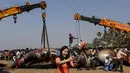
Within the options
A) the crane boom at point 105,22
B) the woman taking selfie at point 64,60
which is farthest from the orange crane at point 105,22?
the woman taking selfie at point 64,60

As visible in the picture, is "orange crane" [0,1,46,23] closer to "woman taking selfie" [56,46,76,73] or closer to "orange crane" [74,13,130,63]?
"orange crane" [74,13,130,63]

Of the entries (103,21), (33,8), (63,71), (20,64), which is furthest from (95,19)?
(63,71)

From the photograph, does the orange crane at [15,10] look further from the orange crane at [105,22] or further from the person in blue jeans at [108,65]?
the person in blue jeans at [108,65]

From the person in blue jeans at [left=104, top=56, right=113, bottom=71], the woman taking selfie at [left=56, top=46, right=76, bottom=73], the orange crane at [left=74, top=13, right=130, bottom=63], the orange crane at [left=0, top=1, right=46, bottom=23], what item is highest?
the orange crane at [left=0, top=1, right=46, bottom=23]

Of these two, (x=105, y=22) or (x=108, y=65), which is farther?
(x=105, y=22)

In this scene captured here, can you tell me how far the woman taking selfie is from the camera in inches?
319

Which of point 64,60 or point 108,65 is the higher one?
point 64,60

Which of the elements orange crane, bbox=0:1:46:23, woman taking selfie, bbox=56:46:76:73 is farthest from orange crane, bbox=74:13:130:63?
woman taking selfie, bbox=56:46:76:73

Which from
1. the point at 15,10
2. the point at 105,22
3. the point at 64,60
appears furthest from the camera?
the point at 105,22

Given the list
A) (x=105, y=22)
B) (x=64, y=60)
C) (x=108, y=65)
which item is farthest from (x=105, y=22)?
(x=64, y=60)

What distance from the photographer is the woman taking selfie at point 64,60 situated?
8109mm

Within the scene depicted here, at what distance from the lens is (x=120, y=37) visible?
63.1 m

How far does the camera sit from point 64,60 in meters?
8.20

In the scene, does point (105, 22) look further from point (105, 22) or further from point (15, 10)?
point (15, 10)
